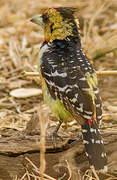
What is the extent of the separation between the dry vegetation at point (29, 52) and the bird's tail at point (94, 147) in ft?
2.99

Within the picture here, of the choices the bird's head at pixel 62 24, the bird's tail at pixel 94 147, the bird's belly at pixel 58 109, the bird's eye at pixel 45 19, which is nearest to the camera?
the bird's tail at pixel 94 147

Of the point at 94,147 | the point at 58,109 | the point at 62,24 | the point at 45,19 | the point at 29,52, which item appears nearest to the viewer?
the point at 94,147

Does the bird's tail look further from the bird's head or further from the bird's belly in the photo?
the bird's head

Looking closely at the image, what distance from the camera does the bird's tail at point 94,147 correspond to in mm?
3902

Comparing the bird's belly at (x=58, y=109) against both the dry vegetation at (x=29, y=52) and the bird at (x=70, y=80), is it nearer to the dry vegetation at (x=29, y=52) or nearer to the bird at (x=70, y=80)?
the bird at (x=70, y=80)

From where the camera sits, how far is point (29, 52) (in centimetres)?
793

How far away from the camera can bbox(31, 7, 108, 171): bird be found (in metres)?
3.97

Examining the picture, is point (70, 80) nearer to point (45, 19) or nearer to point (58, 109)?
point (58, 109)

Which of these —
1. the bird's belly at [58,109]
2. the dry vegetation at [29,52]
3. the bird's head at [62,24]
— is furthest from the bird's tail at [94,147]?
the bird's head at [62,24]

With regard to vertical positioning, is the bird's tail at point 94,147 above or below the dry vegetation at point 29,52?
below

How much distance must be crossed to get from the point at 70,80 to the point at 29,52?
151 inches

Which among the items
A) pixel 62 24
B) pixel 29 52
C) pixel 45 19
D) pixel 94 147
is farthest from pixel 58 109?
pixel 29 52

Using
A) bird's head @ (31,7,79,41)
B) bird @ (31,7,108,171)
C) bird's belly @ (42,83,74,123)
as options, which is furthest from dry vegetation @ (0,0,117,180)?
bird's head @ (31,7,79,41)

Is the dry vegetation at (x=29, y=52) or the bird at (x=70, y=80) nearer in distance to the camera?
the bird at (x=70, y=80)
